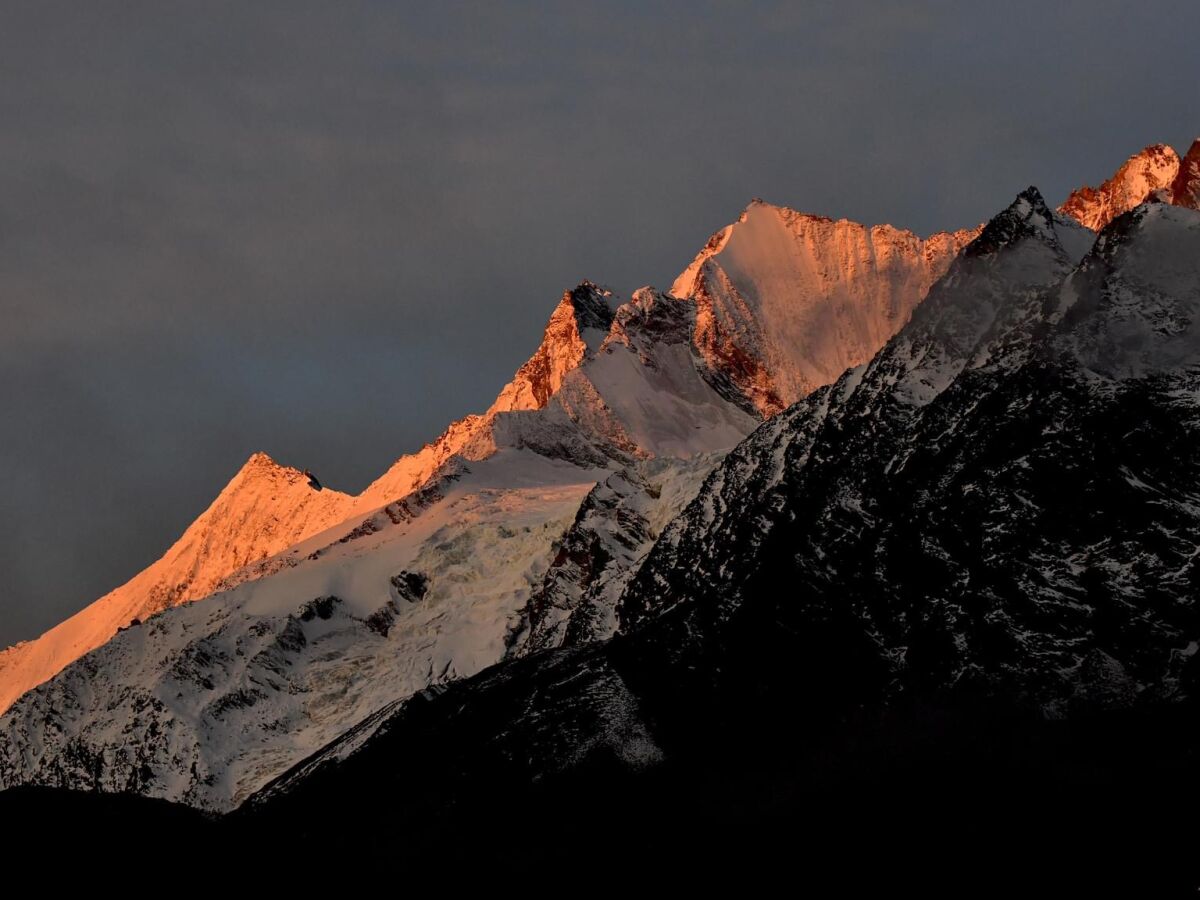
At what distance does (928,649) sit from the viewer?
125 metres

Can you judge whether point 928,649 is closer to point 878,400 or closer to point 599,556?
point 878,400

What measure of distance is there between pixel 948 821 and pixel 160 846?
39.9 meters

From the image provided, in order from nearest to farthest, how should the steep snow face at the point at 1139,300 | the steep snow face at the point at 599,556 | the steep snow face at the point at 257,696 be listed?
the steep snow face at the point at 1139,300 → the steep snow face at the point at 599,556 → the steep snow face at the point at 257,696

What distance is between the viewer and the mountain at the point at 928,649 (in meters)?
111

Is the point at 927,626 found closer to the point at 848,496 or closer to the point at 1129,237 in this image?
the point at 848,496

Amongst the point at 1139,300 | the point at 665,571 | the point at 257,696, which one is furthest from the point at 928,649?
the point at 257,696

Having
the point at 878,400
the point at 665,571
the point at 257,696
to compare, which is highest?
the point at 257,696

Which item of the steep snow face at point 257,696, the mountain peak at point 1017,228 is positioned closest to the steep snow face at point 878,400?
the mountain peak at point 1017,228

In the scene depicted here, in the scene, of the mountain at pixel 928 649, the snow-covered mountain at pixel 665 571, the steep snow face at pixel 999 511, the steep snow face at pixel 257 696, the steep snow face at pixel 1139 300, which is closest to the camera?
the mountain at pixel 928 649

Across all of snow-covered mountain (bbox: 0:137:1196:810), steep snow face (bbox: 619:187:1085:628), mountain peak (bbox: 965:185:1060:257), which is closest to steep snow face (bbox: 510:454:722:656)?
snow-covered mountain (bbox: 0:137:1196:810)

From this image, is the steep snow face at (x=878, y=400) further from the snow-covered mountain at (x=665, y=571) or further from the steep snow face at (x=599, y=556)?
the steep snow face at (x=599, y=556)

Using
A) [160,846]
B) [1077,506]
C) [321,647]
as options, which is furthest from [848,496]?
[321,647]

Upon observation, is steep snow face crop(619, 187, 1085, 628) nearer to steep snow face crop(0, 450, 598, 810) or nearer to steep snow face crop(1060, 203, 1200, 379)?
steep snow face crop(1060, 203, 1200, 379)

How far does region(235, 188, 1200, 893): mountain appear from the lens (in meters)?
111
